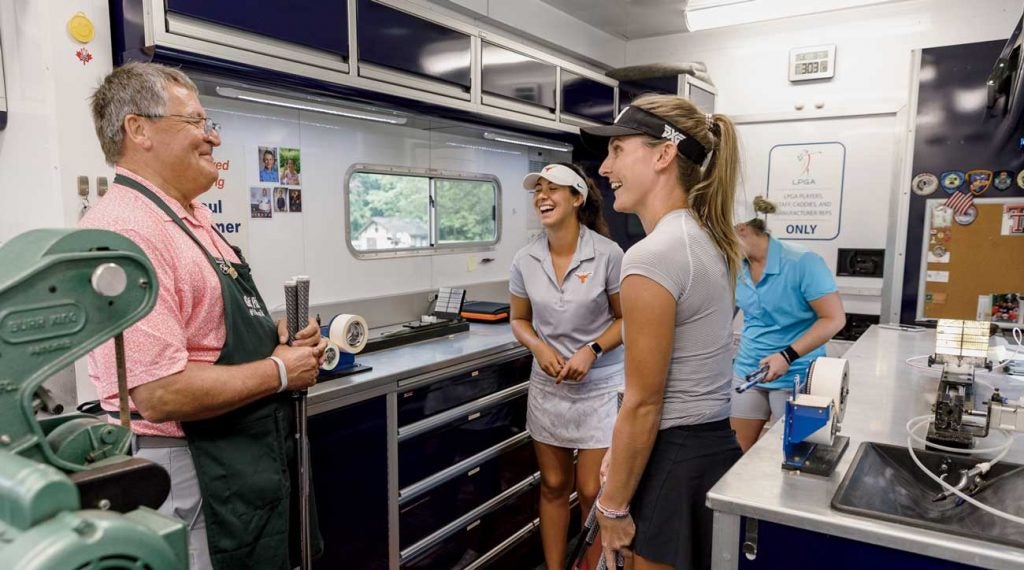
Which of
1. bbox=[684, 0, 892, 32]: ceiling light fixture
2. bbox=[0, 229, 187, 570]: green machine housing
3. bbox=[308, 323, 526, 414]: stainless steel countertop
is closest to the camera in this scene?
bbox=[0, 229, 187, 570]: green machine housing

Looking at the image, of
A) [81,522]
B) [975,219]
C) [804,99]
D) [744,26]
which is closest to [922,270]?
[975,219]

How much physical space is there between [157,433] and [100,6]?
1446 mm

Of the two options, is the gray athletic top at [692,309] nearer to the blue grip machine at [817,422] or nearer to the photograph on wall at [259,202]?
the blue grip machine at [817,422]

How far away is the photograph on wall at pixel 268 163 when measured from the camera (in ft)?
9.96

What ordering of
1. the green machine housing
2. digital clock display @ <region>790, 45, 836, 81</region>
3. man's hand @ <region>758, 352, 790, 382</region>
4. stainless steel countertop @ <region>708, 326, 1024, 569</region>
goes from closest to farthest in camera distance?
the green machine housing, stainless steel countertop @ <region>708, 326, 1024, 569</region>, man's hand @ <region>758, 352, 790, 382</region>, digital clock display @ <region>790, 45, 836, 81</region>

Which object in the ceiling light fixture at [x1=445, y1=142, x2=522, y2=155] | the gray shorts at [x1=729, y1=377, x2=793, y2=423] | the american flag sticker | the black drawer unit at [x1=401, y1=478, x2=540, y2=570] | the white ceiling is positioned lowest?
the black drawer unit at [x1=401, y1=478, x2=540, y2=570]

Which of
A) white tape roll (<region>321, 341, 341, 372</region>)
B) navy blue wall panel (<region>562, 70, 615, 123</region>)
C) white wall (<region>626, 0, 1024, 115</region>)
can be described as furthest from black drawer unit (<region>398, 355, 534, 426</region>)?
white wall (<region>626, 0, 1024, 115</region>)

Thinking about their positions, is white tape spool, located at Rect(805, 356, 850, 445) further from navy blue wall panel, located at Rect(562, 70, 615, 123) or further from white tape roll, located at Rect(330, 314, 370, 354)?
navy blue wall panel, located at Rect(562, 70, 615, 123)

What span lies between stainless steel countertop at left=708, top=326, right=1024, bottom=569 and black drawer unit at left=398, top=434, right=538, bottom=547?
1537 millimetres

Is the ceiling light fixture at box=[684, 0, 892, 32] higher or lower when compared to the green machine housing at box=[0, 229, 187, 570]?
higher

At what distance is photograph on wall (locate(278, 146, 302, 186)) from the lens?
3.13 metres

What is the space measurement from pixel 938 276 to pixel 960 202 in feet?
1.57

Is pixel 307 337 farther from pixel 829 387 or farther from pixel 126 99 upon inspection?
pixel 829 387

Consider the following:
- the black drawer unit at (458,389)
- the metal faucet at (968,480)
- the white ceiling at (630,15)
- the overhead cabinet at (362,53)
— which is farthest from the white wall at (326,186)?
the metal faucet at (968,480)
